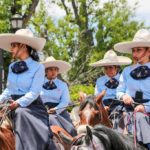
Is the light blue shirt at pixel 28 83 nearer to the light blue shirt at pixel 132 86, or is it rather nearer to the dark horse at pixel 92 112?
the dark horse at pixel 92 112

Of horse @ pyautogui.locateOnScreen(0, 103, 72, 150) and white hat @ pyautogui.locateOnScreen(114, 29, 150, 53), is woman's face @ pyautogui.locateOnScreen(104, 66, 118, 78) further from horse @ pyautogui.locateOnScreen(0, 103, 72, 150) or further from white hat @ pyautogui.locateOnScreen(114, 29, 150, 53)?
horse @ pyautogui.locateOnScreen(0, 103, 72, 150)

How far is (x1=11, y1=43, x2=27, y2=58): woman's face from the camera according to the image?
792 centimetres

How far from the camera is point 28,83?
770cm

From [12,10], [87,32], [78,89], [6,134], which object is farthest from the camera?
[87,32]

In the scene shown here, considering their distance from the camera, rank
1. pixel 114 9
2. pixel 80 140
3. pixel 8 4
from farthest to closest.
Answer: pixel 114 9 → pixel 8 4 → pixel 80 140

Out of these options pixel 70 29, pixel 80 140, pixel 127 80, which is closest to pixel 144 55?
pixel 127 80

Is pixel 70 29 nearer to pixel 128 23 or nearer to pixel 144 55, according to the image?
pixel 128 23

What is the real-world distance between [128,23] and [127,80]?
91.6ft

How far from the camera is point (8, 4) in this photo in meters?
21.6

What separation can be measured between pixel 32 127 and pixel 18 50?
1.16 meters

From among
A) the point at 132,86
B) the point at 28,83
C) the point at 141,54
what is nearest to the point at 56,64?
the point at 28,83

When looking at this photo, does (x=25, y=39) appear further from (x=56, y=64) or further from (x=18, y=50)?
(x=56, y=64)

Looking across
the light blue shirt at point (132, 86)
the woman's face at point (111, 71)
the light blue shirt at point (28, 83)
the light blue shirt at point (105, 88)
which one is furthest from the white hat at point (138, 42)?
the woman's face at point (111, 71)

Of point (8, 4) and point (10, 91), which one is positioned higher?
point (8, 4)
